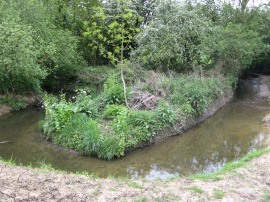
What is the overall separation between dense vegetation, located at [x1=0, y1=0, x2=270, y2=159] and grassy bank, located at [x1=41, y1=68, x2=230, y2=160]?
0.12 feet

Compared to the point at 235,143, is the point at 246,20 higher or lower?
higher

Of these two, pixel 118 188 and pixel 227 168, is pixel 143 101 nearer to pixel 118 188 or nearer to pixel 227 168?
pixel 227 168

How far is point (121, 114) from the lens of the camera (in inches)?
476

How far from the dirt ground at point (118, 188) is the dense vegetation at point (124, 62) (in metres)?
3.30

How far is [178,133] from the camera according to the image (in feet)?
44.0

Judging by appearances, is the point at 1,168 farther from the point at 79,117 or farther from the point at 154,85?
the point at 154,85

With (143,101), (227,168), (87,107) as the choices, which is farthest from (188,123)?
(227,168)

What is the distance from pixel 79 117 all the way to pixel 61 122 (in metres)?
0.68

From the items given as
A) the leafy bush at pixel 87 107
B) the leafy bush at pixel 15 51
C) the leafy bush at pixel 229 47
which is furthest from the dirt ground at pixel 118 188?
the leafy bush at pixel 229 47

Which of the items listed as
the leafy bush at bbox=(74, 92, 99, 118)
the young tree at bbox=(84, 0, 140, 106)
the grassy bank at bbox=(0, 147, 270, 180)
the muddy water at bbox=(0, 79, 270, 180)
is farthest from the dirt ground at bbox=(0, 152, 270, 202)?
the young tree at bbox=(84, 0, 140, 106)

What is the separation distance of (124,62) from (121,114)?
5501mm

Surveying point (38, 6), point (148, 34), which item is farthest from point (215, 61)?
point (38, 6)

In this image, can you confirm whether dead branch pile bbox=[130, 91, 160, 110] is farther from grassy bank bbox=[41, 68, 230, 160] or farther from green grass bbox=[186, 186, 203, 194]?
green grass bbox=[186, 186, 203, 194]

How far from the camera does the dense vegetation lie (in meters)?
11.9
